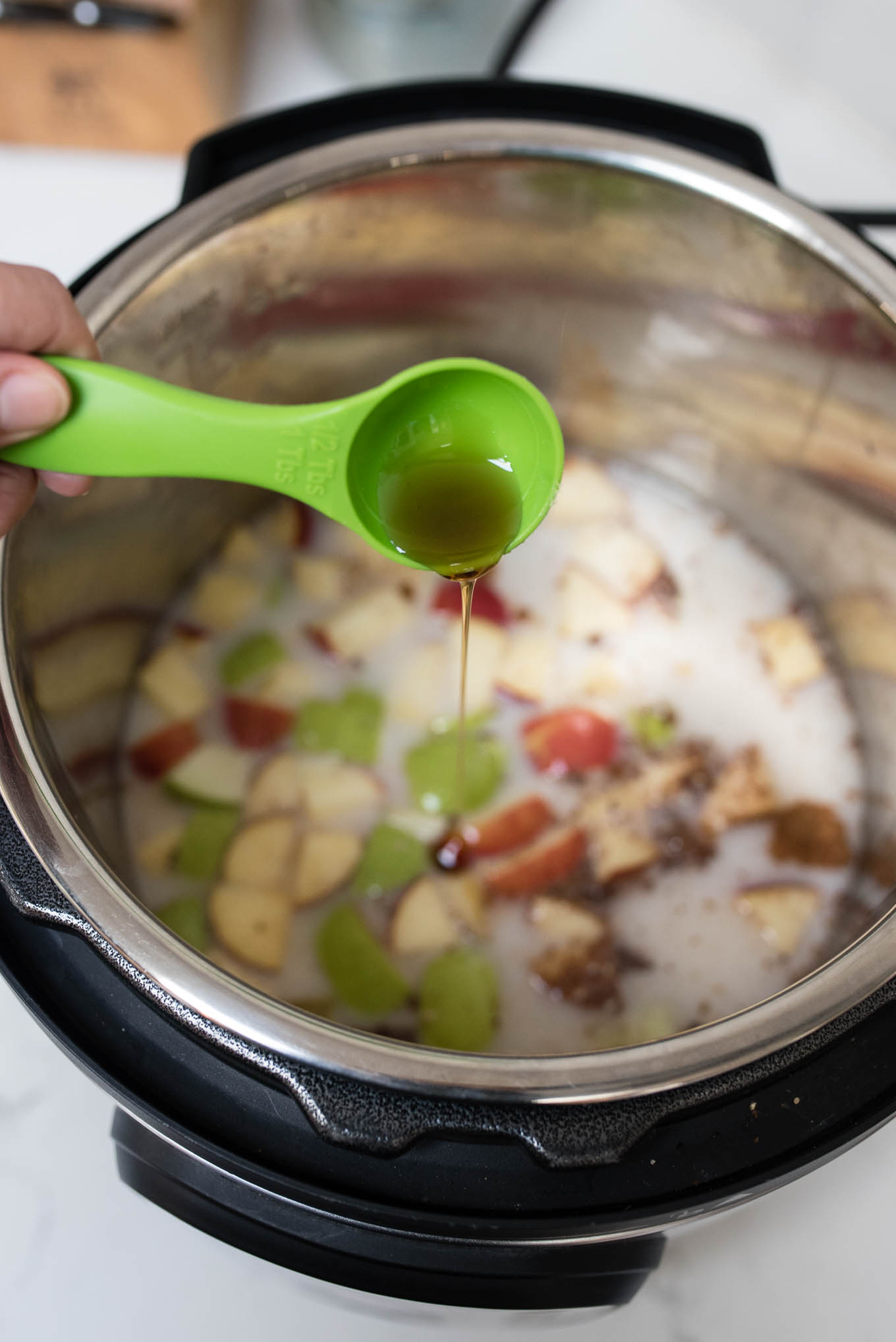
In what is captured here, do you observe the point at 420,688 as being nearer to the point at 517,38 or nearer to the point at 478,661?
the point at 478,661

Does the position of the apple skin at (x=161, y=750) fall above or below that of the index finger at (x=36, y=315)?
below

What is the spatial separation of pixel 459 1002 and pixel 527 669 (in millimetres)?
353

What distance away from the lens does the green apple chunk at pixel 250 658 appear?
108 cm

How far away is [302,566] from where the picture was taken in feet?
3.71

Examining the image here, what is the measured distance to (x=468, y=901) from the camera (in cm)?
98

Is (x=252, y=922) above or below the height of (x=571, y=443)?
below

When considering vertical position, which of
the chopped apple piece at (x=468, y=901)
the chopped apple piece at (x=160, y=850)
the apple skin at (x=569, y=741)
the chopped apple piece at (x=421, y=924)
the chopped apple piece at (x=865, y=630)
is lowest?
the chopped apple piece at (x=160, y=850)

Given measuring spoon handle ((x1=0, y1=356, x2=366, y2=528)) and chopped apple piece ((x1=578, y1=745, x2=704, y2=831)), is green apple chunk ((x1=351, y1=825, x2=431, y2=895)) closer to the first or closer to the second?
chopped apple piece ((x1=578, y1=745, x2=704, y2=831))

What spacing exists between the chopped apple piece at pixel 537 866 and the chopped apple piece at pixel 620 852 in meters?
0.02

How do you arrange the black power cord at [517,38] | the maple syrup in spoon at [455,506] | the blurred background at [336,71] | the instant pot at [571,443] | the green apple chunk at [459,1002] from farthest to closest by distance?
the black power cord at [517,38] < the blurred background at [336,71] < the green apple chunk at [459,1002] < the maple syrup in spoon at [455,506] < the instant pot at [571,443]

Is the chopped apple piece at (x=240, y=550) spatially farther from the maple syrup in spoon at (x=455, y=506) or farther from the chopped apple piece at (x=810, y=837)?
the chopped apple piece at (x=810, y=837)

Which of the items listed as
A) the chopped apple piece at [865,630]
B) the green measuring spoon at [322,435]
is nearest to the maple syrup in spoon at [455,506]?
the green measuring spoon at [322,435]

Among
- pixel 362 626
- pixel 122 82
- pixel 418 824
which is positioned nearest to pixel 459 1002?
pixel 418 824

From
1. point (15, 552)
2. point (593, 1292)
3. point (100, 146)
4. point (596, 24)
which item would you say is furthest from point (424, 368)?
point (596, 24)
